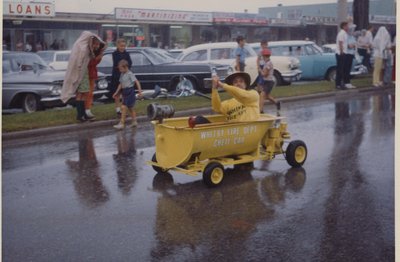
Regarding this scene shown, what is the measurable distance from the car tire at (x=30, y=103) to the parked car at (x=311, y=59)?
9688mm

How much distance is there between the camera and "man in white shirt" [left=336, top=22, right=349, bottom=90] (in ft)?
54.4

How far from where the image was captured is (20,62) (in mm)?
14461

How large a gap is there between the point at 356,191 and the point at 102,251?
9.70 feet

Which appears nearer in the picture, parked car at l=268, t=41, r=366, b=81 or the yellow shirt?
the yellow shirt

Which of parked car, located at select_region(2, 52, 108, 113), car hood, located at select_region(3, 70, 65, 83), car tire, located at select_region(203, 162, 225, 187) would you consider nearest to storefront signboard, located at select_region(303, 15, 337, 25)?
car hood, located at select_region(3, 70, 65, 83)

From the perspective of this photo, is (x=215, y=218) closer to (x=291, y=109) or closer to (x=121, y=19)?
(x=291, y=109)

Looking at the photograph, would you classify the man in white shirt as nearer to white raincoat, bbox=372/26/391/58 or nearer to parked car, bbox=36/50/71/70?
white raincoat, bbox=372/26/391/58

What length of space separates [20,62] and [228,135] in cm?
886

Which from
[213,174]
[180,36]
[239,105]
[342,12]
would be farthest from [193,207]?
[180,36]

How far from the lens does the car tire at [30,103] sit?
13633mm

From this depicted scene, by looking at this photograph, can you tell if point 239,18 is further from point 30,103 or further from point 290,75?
point 30,103

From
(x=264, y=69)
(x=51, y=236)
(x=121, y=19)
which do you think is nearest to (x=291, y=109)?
(x=264, y=69)

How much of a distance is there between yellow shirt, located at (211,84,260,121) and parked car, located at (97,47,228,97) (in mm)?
9006

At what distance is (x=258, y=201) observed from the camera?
6301 millimetres
